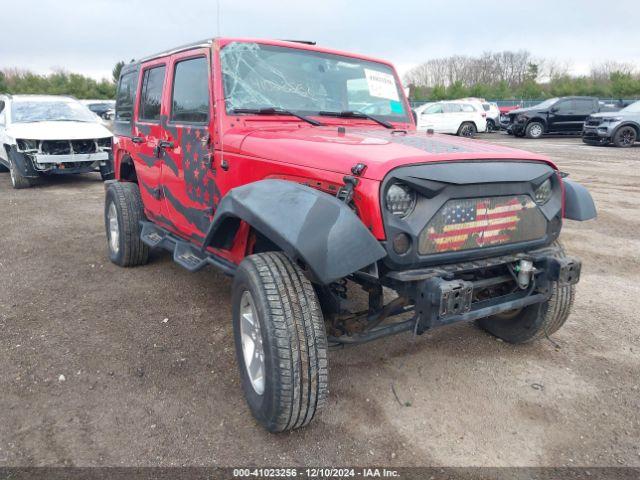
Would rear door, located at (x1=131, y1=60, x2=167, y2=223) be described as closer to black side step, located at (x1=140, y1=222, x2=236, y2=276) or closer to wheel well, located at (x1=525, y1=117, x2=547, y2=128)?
black side step, located at (x1=140, y1=222, x2=236, y2=276)

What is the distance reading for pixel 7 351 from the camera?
344cm

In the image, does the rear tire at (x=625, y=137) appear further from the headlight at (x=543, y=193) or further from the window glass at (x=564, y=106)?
the headlight at (x=543, y=193)

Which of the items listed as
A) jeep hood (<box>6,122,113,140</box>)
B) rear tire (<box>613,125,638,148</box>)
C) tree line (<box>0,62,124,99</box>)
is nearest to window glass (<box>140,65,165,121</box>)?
jeep hood (<box>6,122,113,140</box>)

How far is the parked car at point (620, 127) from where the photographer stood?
1708cm

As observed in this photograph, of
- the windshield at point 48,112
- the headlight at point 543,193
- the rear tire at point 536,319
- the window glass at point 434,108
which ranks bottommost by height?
the rear tire at point 536,319

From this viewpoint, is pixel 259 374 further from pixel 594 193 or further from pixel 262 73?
pixel 594 193

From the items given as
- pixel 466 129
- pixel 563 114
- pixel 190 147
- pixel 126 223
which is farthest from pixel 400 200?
pixel 563 114

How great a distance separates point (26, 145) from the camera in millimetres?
9336

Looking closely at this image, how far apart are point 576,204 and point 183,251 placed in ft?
9.11

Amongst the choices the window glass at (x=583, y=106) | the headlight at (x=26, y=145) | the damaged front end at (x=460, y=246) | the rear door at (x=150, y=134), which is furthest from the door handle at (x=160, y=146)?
the window glass at (x=583, y=106)

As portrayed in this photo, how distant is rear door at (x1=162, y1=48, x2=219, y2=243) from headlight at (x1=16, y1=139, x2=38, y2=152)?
21.7ft

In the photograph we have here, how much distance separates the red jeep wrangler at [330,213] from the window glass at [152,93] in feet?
0.88

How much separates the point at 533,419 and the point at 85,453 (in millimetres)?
2346

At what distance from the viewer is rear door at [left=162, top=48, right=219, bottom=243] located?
3453 millimetres
